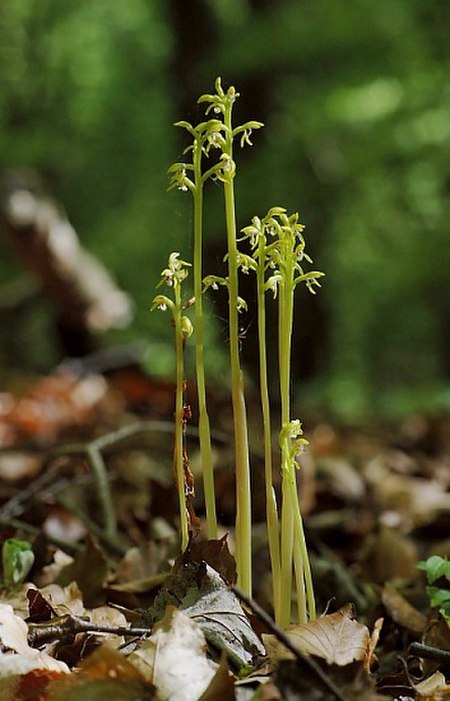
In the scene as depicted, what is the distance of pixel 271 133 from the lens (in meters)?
5.64

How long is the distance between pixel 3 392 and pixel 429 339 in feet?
31.2

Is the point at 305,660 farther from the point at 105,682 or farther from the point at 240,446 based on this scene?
the point at 240,446

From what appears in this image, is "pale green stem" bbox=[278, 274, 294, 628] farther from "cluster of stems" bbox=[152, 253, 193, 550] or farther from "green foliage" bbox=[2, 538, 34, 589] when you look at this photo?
"green foliage" bbox=[2, 538, 34, 589]

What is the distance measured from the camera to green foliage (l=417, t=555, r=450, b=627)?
142 cm

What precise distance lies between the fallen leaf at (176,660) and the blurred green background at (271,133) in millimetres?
534

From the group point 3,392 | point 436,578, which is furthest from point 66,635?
point 3,392

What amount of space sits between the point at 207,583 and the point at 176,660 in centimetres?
19

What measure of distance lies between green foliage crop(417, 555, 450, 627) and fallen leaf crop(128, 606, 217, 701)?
0.54m

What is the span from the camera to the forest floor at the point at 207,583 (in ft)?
3.24

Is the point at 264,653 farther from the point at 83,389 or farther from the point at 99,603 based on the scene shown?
the point at 83,389

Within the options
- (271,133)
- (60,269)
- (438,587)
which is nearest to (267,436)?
(438,587)

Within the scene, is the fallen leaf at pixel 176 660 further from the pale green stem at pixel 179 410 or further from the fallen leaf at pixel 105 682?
the pale green stem at pixel 179 410

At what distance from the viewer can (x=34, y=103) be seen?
9.08 metres

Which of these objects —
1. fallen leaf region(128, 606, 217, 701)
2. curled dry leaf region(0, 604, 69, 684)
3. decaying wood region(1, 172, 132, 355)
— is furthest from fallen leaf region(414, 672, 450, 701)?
decaying wood region(1, 172, 132, 355)
